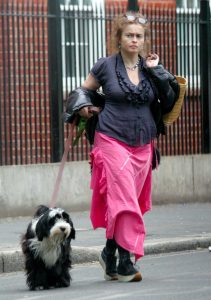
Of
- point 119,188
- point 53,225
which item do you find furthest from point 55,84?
point 53,225

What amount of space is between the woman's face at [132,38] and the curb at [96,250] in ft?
7.34

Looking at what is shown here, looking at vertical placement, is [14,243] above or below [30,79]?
below

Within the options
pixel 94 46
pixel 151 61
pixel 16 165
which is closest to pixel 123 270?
pixel 151 61

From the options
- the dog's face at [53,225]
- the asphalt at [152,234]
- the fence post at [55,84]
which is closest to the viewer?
the dog's face at [53,225]

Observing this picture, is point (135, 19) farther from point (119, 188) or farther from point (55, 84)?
point (55, 84)

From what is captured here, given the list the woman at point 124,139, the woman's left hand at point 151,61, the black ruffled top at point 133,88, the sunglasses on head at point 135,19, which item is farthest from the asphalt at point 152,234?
the sunglasses on head at point 135,19

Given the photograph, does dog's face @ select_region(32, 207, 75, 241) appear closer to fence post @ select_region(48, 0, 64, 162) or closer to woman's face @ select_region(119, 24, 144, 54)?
woman's face @ select_region(119, 24, 144, 54)

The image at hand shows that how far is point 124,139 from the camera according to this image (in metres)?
9.20

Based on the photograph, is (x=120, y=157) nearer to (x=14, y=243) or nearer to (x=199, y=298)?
(x=199, y=298)

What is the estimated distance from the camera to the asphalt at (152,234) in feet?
35.8

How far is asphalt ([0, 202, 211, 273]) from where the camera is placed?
1091cm

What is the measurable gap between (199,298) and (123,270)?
3.62 ft

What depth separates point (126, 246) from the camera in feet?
29.8

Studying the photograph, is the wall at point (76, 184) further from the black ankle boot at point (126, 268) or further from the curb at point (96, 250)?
the black ankle boot at point (126, 268)
